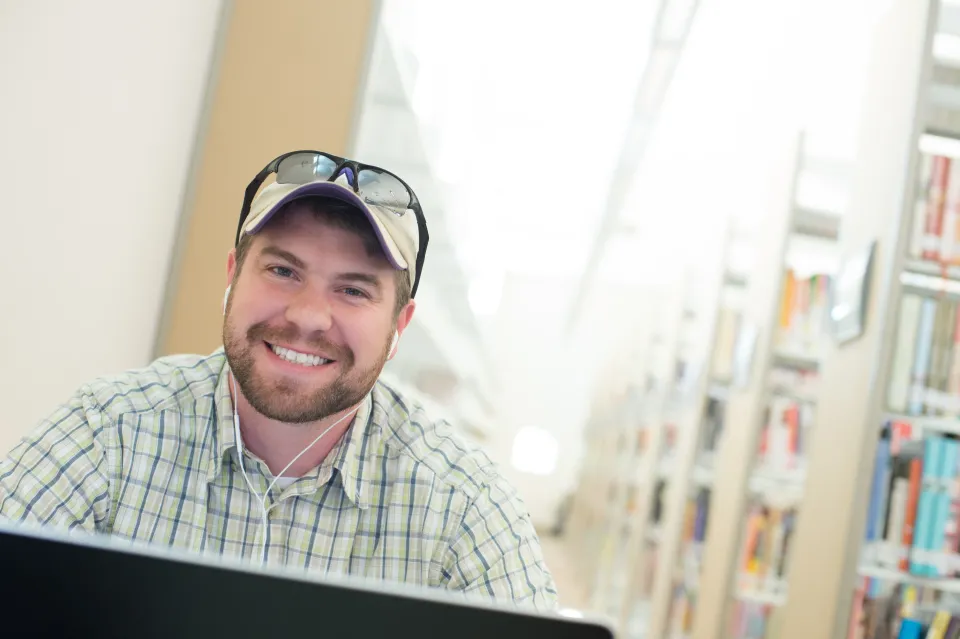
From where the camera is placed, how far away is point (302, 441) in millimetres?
1202

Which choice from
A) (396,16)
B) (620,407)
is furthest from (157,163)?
(620,407)

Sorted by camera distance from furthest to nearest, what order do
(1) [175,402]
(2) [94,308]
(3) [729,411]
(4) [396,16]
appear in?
(3) [729,411], (4) [396,16], (2) [94,308], (1) [175,402]

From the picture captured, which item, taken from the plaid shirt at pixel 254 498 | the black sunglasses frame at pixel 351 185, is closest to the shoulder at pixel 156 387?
the plaid shirt at pixel 254 498

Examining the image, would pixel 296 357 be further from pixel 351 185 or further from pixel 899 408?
pixel 899 408

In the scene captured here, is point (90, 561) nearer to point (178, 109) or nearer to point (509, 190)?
point (178, 109)

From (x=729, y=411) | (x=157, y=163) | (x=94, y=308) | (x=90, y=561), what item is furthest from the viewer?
(x=729, y=411)

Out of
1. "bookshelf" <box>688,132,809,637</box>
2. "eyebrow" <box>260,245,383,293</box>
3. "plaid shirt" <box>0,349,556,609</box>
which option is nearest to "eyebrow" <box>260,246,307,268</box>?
"eyebrow" <box>260,245,383,293</box>

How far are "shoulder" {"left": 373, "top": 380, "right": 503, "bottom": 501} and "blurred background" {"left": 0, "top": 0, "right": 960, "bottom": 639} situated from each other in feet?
2.21

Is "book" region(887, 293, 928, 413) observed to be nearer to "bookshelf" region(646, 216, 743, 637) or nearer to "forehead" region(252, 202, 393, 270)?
"bookshelf" region(646, 216, 743, 637)

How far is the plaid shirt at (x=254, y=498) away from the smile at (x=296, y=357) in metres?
0.09

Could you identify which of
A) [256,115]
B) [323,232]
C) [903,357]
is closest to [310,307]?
[323,232]

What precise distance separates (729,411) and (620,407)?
3.84 meters

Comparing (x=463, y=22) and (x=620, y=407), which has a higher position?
(x=463, y=22)

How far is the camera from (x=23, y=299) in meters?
1.61
